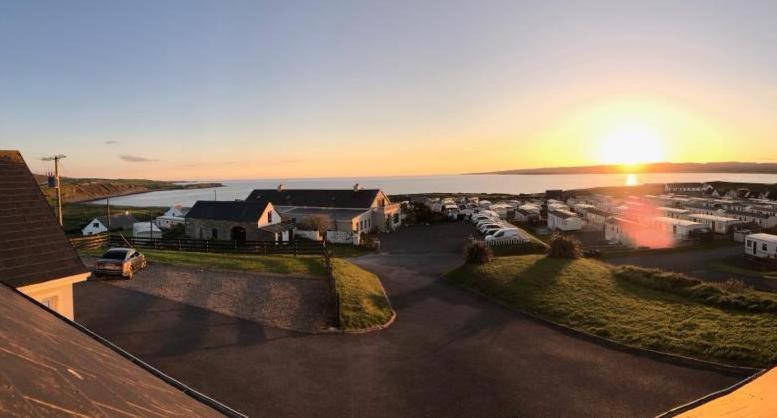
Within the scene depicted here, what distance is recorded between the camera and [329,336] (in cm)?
1609

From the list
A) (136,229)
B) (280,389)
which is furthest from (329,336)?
(136,229)

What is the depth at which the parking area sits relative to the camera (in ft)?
58.7

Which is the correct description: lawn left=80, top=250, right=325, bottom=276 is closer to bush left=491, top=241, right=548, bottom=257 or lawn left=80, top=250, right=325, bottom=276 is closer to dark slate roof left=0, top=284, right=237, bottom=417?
bush left=491, top=241, right=548, bottom=257

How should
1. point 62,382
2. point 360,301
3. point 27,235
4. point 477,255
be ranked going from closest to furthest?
point 62,382 → point 27,235 → point 360,301 → point 477,255

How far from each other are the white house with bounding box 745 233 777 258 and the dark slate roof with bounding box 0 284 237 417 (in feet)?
136

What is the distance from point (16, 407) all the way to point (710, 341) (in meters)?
18.2

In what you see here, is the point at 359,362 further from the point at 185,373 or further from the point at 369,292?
the point at 369,292

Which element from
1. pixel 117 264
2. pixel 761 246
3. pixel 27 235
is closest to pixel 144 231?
pixel 117 264

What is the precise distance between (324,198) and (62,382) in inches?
2183

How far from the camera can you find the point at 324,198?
57438 mm

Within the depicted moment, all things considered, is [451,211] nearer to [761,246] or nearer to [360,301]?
[761,246]

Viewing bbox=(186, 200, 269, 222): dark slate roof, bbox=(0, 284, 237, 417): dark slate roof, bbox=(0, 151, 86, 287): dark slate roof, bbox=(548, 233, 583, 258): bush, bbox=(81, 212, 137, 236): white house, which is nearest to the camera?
bbox=(0, 284, 237, 417): dark slate roof

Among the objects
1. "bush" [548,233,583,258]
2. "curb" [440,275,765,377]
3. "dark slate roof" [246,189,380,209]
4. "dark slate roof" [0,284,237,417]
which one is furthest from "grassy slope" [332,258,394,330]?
"dark slate roof" [246,189,380,209]

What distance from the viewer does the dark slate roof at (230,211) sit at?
44.4 meters
